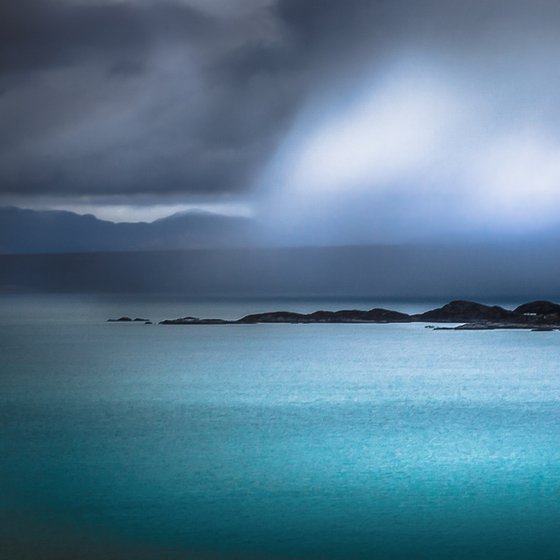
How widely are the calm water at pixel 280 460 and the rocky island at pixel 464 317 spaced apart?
839 inches

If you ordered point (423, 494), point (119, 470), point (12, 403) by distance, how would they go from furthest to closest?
point (12, 403) → point (119, 470) → point (423, 494)

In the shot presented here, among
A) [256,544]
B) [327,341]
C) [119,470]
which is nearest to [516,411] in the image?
[119,470]

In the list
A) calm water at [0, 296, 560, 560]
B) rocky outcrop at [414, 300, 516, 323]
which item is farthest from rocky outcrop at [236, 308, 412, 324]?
calm water at [0, 296, 560, 560]

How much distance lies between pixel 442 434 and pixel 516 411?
5105mm

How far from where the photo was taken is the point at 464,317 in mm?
65188

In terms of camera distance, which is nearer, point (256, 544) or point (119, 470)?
point (256, 544)

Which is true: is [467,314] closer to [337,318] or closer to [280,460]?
[337,318]

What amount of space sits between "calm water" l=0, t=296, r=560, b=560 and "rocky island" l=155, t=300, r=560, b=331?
21301 mm

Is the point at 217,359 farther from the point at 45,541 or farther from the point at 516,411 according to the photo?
the point at 45,541

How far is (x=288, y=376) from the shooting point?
108ft

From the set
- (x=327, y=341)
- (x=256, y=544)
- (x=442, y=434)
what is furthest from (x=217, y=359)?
(x=256, y=544)

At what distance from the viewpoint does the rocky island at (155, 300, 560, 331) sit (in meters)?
58.0

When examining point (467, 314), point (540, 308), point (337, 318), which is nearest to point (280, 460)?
point (540, 308)

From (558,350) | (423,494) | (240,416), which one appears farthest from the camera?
(558,350)
